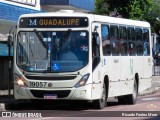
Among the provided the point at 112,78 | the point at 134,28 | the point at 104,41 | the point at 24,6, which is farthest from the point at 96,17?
the point at 24,6

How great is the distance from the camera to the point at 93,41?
62.4ft

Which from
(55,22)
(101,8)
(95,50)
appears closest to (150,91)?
(95,50)

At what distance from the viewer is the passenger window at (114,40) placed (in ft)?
69.1

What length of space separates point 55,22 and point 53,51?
3.17 feet

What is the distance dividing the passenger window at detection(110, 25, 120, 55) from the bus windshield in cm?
230

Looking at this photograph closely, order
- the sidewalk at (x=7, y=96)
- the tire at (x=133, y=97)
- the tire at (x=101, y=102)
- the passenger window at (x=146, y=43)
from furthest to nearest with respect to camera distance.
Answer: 1. the passenger window at (x=146, y=43)
2. the tire at (x=133, y=97)
3. the sidewalk at (x=7, y=96)
4. the tire at (x=101, y=102)

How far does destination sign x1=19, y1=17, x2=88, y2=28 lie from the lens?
19109 millimetres

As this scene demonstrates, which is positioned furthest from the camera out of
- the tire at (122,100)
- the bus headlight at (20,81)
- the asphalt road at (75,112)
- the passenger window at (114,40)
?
the tire at (122,100)

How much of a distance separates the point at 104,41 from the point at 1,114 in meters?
4.55

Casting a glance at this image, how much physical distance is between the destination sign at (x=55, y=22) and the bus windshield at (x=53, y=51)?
0.22m

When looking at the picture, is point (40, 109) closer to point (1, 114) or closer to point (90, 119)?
point (1, 114)

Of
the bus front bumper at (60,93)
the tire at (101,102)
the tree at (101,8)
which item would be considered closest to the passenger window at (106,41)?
the tire at (101,102)

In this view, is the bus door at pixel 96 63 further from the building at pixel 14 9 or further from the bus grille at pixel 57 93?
the building at pixel 14 9

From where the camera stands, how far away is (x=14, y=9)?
2742 cm
